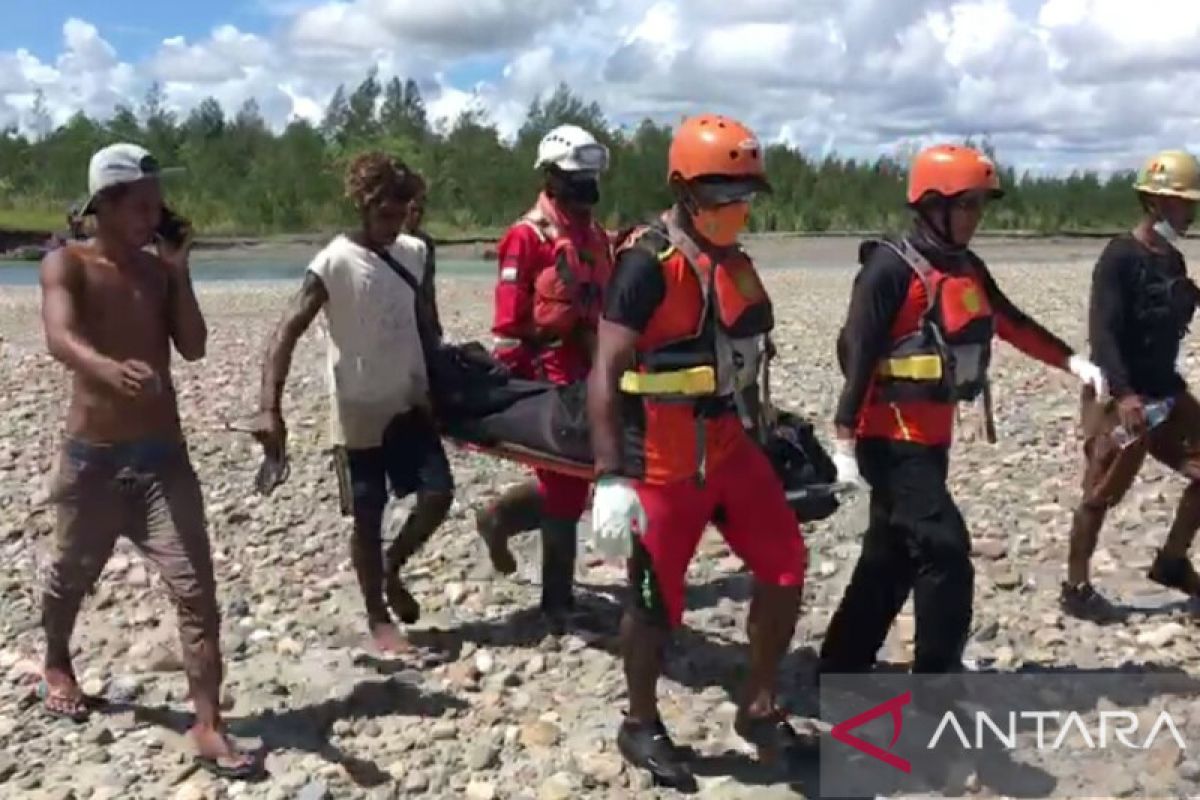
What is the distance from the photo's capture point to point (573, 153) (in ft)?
21.7

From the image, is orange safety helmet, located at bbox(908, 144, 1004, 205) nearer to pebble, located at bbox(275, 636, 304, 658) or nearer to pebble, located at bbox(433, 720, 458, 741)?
pebble, located at bbox(433, 720, 458, 741)

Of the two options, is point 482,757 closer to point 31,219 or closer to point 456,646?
point 456,646

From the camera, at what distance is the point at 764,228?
61125 mm

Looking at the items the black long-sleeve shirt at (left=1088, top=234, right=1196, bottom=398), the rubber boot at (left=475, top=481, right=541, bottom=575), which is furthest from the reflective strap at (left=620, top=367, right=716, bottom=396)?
the black long-sleeve shirt at (left=1088, top=234, right=1196, bottom=398)

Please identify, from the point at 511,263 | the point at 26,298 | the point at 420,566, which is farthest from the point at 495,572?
the point at 26,298

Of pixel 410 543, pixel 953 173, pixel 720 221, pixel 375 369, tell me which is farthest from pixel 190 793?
pixel 953 173

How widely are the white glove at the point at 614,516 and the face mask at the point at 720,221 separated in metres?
0.87

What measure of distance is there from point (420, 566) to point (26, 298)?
2528cm

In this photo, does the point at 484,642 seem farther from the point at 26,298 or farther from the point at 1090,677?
the point at 26,298

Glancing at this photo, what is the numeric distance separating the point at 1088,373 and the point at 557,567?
253 cm

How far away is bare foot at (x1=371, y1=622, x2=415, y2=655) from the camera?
689cm

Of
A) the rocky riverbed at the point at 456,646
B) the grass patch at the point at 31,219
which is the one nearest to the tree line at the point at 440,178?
the grass patch at the point at 31,219

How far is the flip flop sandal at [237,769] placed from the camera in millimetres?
5598

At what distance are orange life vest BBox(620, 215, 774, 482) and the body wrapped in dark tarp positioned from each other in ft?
2.27
